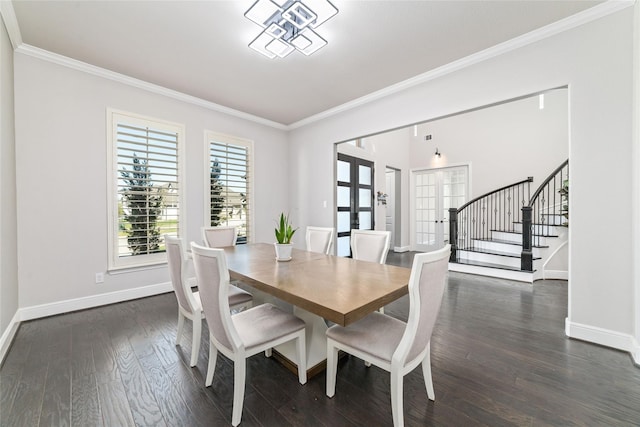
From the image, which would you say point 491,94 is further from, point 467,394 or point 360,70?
point 467,394

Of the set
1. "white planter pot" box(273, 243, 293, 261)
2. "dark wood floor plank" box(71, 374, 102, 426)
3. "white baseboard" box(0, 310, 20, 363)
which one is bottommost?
"dark wood floor plank" box(71, 374, 102, 426)

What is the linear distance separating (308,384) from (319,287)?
722 mm

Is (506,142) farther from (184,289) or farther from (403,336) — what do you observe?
(184,289)

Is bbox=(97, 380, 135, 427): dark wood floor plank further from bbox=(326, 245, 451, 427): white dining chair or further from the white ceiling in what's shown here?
the white ceiling

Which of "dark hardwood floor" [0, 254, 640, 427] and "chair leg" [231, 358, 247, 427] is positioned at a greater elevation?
"chair leg" [231, 358, 247, 427]

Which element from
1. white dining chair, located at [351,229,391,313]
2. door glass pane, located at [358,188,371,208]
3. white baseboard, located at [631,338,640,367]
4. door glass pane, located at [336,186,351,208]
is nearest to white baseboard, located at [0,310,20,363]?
white dining chair, located at [351,229,391,313]

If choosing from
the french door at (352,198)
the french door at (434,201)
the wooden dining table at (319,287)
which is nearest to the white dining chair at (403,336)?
the wooden dining table at (319,287)

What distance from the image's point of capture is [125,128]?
317cm

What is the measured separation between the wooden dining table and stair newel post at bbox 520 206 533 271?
133 inches

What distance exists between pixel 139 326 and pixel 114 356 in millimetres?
532

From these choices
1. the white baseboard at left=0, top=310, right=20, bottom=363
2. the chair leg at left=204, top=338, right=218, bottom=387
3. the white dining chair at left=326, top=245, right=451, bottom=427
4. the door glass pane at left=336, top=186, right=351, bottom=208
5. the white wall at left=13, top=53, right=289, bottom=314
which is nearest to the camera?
the white dining chair at left=326, top=245, right=451, bottom=427

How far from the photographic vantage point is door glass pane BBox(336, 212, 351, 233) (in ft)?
16.7

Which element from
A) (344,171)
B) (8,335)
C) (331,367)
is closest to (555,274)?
(344,171)

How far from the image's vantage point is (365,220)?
592 centimetres
